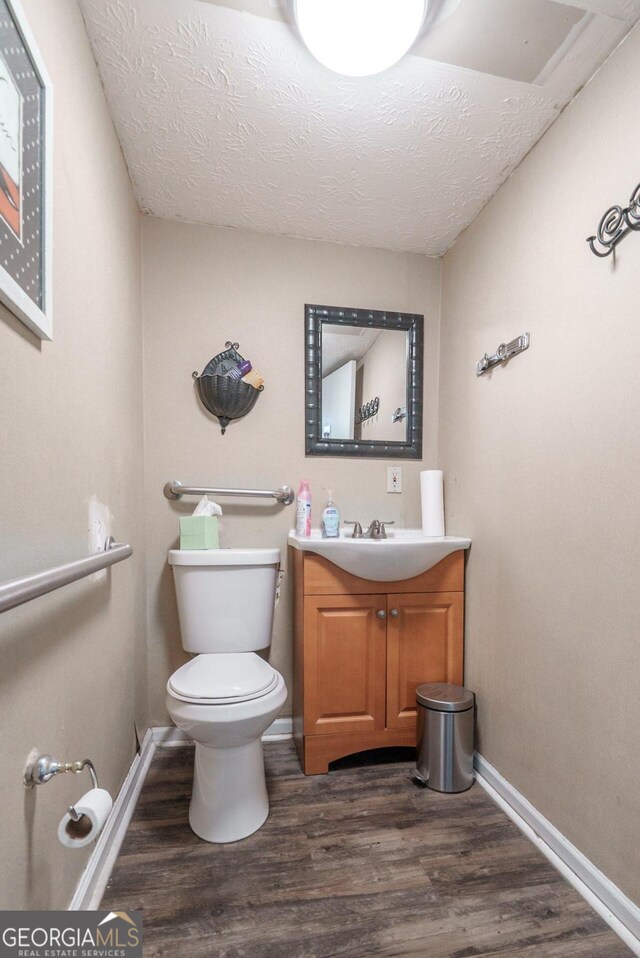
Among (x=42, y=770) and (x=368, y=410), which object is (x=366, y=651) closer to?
(x=368, y=410)

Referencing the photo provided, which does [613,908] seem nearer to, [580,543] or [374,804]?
[374,804]

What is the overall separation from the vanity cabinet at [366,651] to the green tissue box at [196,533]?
1.18 ft

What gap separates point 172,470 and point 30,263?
118cm

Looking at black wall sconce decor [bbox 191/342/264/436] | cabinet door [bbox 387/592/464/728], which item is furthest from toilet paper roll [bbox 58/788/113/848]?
black wall sconce decor [bbox 191/342/264/436]

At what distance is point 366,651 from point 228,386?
1.20 m

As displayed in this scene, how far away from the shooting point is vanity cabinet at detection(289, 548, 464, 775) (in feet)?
5.31

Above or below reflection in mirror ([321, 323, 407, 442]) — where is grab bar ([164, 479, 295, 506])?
below

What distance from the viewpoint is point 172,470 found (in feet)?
6.09

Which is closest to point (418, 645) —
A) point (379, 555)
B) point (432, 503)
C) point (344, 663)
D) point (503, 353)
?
point (344, 663)

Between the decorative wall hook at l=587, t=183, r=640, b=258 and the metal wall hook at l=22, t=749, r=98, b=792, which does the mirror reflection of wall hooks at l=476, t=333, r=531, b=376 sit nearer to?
the decorative wall hook at l=587, t=183, r=640, b=258

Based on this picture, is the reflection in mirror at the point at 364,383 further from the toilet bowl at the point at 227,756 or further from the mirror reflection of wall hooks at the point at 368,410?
the toilet bowl at the point at 227,756

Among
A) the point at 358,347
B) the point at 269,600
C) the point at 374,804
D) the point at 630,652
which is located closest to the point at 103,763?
the point at 269,600

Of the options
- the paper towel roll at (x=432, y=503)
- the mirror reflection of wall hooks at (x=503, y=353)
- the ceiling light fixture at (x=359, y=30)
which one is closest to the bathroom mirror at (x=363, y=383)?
the paper towel roll at (x=432, y=503)

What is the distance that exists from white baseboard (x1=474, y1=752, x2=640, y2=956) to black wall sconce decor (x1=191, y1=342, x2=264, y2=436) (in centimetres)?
166
